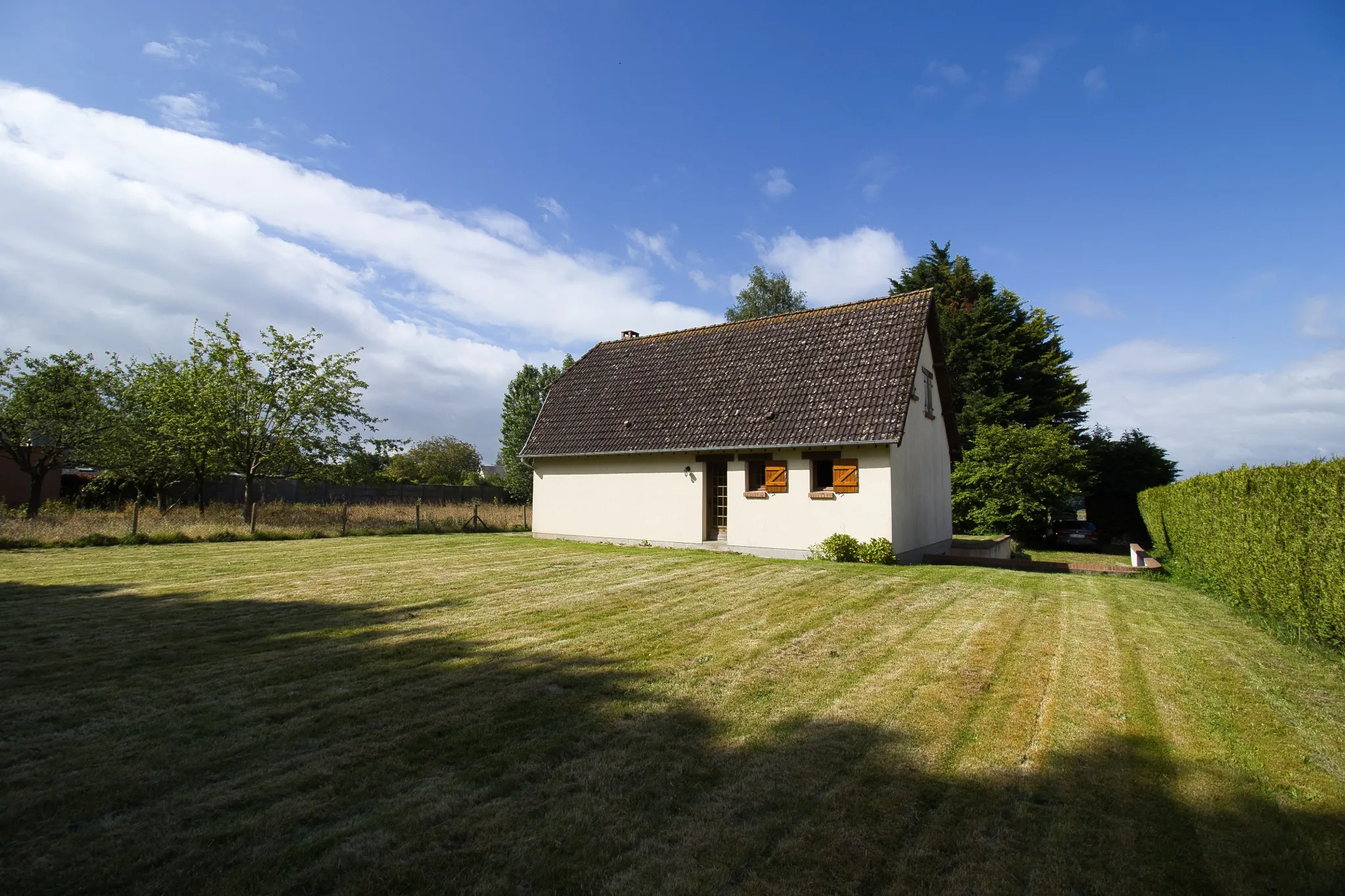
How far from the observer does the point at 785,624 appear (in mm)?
7371

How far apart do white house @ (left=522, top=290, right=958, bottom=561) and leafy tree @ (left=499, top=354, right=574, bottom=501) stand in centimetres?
1885

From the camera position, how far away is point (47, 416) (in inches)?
733

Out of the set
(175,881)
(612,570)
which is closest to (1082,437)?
(612,570)

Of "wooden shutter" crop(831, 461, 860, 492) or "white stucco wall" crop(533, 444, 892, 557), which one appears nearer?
"white stucco wall" crop(533, 444, 892, 557)

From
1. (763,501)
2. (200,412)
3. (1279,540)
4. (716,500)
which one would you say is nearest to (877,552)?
(763,501)

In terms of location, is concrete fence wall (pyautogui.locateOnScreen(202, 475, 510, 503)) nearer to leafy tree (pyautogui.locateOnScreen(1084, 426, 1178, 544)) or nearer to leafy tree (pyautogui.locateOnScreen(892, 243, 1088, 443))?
leafy tree (pyautogui.locateOnScreen(892, 243, 1088, 443))

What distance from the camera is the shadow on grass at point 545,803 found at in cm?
271

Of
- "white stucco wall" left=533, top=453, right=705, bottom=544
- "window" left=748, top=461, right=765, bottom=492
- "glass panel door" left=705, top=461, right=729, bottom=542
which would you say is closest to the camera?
"window" left=748, top=461, right=765, bottom=492

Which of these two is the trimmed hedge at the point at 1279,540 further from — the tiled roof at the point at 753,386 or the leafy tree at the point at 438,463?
the leafy tree at the point at 438,463

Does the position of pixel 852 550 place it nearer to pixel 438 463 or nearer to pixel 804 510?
pixel 804 510

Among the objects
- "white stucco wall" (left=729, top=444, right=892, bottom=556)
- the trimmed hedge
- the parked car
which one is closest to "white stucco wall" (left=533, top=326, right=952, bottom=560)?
"white stucco wall" (left=729, top=444, right=892, bottom=556)

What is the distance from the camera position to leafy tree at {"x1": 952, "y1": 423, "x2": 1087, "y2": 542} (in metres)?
22.8

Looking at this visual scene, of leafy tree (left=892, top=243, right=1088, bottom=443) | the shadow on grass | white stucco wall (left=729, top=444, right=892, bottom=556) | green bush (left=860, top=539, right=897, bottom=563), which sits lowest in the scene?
the shadow on grass

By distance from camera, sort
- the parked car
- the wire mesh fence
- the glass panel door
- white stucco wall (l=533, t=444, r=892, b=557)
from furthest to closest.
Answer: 1. the parked car
2. the glass panel door
3. the wire mesh fence
4. white stucco wall (l=533, t=444, r=892, b=557)
